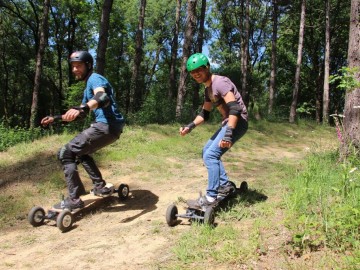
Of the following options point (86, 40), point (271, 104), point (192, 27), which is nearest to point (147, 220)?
point (192, 27)

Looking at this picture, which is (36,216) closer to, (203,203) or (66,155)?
(66,155)

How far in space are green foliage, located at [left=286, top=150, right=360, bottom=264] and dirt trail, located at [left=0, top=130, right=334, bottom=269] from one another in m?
0.31

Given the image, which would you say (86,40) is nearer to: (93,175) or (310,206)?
(93,175)

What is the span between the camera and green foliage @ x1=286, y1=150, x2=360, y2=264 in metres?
3.28

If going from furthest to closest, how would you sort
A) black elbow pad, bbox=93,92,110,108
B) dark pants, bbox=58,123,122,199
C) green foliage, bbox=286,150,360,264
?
dark pants, bbox=58,123,122,199 < black elbow pad, bbox=93,92,110,108 < green foliage, bbox=286,150,360,264

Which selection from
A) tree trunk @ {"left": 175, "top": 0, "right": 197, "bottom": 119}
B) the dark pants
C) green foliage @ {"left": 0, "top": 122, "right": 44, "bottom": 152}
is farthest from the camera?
tree trunk @ {"left": 175, "top": 0, "right": 197, "bottom": 119}

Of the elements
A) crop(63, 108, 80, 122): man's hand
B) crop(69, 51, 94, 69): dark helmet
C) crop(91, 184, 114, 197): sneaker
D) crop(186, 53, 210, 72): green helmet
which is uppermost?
crop(69, 51, 94, 69): dark helmet

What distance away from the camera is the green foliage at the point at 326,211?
3.28 metres

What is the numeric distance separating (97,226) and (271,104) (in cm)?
1812

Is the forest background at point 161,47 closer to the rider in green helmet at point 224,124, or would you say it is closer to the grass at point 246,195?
the grass at point 246,195

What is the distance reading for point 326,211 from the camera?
11.9 feet

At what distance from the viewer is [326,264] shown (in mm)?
3029

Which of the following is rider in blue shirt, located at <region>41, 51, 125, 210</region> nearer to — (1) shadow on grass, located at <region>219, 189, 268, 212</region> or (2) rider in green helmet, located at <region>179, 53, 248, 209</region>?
(2) rider in green helmet, located at <region>179, 53, 248, 209</region>

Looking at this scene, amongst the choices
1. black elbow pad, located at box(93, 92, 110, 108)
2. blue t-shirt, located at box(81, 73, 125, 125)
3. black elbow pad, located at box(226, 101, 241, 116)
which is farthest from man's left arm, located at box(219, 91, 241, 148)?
blue t-shirt, located at box(81, 73, 125, 125)
